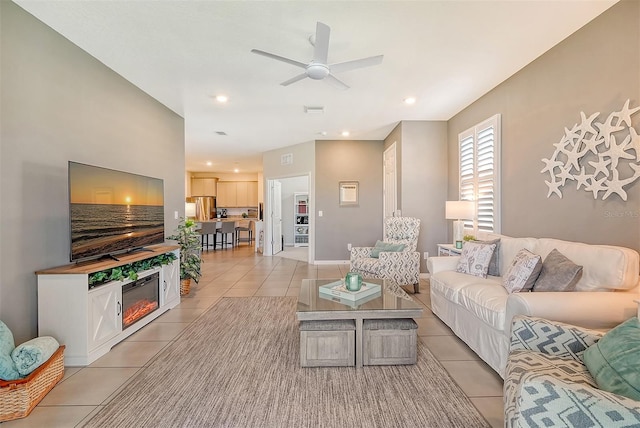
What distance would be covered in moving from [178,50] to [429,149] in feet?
12.9

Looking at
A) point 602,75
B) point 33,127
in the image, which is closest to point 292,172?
point 33,127

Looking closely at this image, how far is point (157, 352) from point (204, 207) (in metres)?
8.43

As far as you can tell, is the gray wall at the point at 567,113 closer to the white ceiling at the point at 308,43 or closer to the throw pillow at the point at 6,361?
the white ceiling at the point at 308,43

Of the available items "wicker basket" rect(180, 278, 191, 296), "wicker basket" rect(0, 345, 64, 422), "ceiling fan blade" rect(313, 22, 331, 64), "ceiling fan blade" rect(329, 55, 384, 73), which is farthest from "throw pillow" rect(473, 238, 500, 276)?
"wicker basket" rect(180, 278, 191, 296)

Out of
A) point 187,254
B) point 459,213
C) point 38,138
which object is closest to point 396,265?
point 459,213

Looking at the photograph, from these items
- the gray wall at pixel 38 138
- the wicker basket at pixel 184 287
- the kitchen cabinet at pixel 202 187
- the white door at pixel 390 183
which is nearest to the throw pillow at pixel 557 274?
the white door at pixel 390 183

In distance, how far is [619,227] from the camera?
2.11m

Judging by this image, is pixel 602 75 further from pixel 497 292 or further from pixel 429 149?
pixel 429 149

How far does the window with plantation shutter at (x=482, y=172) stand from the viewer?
3510 mm

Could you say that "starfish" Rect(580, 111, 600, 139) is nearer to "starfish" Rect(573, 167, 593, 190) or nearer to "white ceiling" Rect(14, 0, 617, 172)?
"starfish" Rect(573, 167, 593, 190)

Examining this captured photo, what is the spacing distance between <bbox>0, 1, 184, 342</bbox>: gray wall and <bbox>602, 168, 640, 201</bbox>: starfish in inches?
176

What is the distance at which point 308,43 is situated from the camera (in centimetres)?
252

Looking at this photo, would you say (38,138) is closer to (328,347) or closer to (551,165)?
(328,347)

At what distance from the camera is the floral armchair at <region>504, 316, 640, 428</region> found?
924 mm
